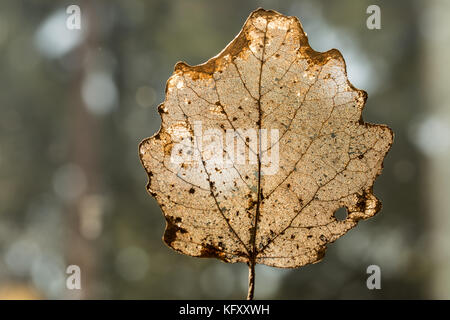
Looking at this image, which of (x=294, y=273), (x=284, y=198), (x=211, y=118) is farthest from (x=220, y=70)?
(x=294, y=273)

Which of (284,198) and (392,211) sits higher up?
(392,211)

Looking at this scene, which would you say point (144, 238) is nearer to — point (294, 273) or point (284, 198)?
point (294, 273)

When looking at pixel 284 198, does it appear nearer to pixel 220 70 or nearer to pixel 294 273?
pixel 220 70

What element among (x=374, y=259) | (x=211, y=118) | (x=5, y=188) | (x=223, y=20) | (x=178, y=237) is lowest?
(x=178, y=237)

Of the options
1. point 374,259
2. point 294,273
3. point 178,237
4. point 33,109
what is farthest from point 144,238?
point 178,237

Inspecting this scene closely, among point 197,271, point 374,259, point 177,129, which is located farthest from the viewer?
point 197,271

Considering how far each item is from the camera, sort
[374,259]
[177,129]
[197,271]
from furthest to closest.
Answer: [197,271] < [374,259] < [177,129]

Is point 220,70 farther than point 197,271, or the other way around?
point 197,271
